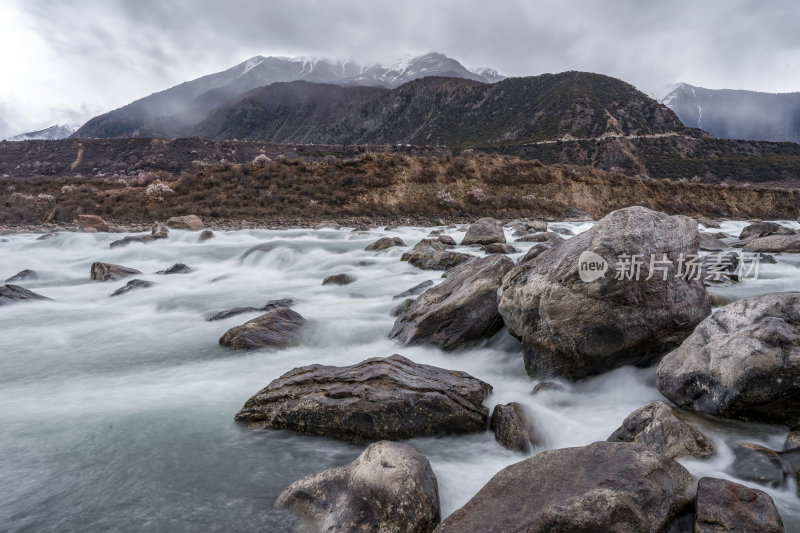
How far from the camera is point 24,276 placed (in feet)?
41.0

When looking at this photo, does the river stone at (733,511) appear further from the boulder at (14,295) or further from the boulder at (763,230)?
the boulder at (763,230)

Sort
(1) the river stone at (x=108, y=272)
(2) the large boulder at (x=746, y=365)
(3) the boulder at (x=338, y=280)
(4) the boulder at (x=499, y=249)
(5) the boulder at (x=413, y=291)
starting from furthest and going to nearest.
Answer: (4) the boulder at (x=499, y=249) < (1) the river stone at (x=108, y=272) < (3) the boulder at (x=338, y=280) < (5) the boulder at (x=413, y=291) < (2) the large boulder at (x=746, y=365)

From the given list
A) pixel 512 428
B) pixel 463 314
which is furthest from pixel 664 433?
pixel 463 314

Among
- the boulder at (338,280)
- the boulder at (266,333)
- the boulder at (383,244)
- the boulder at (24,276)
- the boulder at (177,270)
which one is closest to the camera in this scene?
the boulder at (266,333)

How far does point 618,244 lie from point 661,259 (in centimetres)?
56

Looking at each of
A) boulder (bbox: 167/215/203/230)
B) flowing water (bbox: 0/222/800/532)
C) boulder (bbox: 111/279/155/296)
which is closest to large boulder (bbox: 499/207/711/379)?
flowing water (bbox: 0/222/800/532)

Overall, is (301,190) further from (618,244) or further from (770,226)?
(618,244)

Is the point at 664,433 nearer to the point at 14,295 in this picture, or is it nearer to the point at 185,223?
the point at 14,295

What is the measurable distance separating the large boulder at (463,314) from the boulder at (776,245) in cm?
977

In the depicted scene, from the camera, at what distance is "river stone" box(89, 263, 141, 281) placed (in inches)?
454

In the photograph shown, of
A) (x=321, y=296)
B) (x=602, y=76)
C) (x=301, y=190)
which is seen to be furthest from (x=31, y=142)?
(x=602, y=76)

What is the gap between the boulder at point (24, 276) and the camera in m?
12.4

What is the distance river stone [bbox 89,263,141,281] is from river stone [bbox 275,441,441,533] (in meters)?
10.8

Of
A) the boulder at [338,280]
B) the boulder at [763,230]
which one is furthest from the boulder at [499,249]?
the boulder at [763,230]
